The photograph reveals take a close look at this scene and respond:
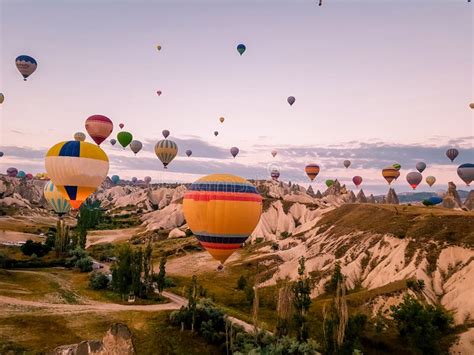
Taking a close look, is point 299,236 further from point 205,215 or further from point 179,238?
point 205,215

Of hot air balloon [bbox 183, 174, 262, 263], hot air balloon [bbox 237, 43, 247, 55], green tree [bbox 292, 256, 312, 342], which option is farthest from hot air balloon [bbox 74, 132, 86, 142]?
green tree [bbox 292, 256, 312, 342]

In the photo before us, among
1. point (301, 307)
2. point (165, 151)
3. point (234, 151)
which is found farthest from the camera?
point (234, 151)

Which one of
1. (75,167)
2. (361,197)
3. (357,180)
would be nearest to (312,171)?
(357,180)

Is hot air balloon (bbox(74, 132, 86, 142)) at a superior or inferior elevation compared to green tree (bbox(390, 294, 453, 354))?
superior

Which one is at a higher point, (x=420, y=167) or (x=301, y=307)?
(x=420, y=167)

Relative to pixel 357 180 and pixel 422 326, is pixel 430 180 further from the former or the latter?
pixel 422 326

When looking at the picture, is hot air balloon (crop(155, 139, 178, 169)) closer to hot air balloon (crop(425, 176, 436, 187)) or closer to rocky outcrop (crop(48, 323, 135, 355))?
rocky outcrop (crop(48, 323, 135, 355))
